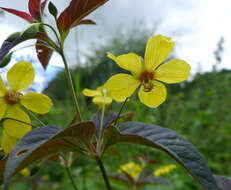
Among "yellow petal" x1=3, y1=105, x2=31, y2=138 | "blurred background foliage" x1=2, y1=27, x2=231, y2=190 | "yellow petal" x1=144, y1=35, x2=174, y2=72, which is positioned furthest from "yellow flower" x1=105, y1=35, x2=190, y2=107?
"blurred background foliage" x1=2, y1=27, x2=231, y2=190

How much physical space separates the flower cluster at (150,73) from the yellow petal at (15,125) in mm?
246

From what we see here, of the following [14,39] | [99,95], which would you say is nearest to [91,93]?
[99,95]

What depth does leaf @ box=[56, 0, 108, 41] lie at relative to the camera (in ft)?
1.87

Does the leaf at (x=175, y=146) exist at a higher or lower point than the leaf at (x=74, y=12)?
lower

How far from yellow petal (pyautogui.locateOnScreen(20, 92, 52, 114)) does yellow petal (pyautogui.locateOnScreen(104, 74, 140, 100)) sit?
0.58 ft

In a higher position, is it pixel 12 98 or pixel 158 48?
pixel 158 48

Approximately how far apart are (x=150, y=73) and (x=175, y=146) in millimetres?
283

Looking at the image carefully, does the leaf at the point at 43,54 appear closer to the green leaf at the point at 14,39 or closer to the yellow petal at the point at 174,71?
the green leaf at the point at 14,39

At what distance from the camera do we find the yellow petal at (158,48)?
0.59 metres

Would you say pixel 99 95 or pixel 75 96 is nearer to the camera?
pixel 75 96

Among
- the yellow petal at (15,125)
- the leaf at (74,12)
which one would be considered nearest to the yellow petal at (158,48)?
the leaf at (74,12)

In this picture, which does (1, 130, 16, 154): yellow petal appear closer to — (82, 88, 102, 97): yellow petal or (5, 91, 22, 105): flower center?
(5, 91, 22, 105): flower center

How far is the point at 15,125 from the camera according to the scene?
1.97 feet

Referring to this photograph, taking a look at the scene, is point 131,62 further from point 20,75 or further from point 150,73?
point 20,75
